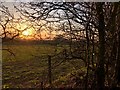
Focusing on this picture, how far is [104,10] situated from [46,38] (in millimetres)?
1037

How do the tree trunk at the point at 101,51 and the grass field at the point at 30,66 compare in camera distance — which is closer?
the tree trunk at the point at 101,51

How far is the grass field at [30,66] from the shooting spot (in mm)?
5125

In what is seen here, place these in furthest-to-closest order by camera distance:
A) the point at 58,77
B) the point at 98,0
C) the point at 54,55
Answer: the point at 58,77 → the point at 54,55 → the point at 98,0

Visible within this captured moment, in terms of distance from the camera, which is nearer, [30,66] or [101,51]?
[101,51]

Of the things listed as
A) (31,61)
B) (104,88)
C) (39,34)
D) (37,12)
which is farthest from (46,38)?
(104,88)

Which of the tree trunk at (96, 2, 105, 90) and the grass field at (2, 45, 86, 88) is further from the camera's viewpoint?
the grass field at (2, 45, 86, 88)

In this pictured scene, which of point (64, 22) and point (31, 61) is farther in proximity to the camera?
point (31, 61)

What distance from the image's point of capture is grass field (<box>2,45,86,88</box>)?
16.8 feet

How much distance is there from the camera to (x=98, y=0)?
4805 millimetres

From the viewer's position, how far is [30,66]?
5766 millimetres

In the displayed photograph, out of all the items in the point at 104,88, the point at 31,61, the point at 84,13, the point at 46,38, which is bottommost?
the point at 104,88

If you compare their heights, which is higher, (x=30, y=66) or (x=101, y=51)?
(x=101, y=51)

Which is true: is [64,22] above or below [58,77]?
above

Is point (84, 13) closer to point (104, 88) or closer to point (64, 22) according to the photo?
point (64, 22)
